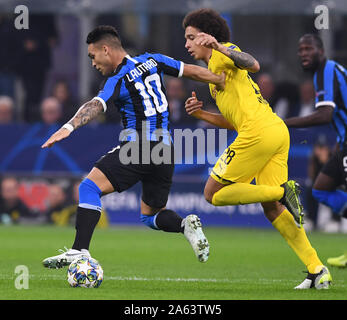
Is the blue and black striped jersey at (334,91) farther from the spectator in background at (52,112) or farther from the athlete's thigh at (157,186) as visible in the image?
the spectator in background at (52,112)

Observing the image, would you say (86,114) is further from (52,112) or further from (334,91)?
(52,112)

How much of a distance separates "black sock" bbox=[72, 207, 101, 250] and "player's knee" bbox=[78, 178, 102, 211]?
0.04m

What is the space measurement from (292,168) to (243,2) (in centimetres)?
349

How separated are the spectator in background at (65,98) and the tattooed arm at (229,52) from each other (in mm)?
9576

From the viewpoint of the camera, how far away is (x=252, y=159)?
7422 mm

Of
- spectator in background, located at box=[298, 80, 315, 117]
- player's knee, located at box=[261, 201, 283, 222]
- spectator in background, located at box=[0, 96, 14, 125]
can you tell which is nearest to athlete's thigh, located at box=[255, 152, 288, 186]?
player's knee, located at box=[261, 201, 283, 222]

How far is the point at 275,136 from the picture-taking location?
745 centimetres

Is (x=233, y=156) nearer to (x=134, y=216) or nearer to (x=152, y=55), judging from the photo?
(x=152, y=55)

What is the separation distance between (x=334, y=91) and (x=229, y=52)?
247cm

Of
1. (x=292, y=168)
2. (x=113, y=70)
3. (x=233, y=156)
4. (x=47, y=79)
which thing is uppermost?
(x=47, y=79)

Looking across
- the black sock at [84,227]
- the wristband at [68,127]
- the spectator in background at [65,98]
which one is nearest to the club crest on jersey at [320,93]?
the black sock at [84,227]

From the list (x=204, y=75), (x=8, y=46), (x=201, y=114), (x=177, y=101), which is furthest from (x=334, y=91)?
(x=8, y=46)
